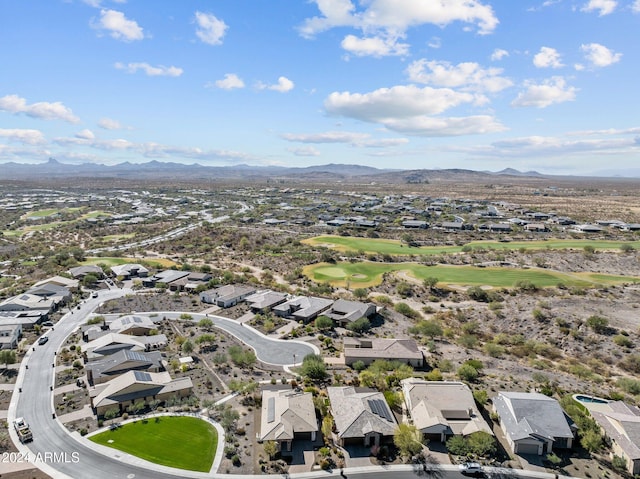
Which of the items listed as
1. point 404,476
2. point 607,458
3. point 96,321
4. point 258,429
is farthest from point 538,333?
point 96,321

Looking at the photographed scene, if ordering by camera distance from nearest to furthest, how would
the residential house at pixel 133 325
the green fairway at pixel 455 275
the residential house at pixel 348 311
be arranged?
1. the residential house at pixel 133 325
2. the residential house at pixel 348 311
3. the green fairway at pixel 455 275

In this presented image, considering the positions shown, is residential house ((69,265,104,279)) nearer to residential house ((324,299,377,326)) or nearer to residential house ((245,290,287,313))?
residential house ((245,290,287,313))

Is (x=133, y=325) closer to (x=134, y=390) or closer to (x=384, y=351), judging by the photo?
(x=134, y=390)

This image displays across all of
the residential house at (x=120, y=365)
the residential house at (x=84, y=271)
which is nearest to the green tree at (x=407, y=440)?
the residential house at (x=120, y=365)

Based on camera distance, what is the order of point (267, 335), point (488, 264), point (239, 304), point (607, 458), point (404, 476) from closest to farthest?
point (404, 476)
point (607, 458)
point (267, 335)
point (239, 304)
point (488, 264)

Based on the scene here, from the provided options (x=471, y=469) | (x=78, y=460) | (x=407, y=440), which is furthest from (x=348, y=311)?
(x=78, y=460)

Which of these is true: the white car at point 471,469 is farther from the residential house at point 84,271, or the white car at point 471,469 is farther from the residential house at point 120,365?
the residential house at point 84,271

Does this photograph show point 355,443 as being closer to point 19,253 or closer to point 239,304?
point 239,304
